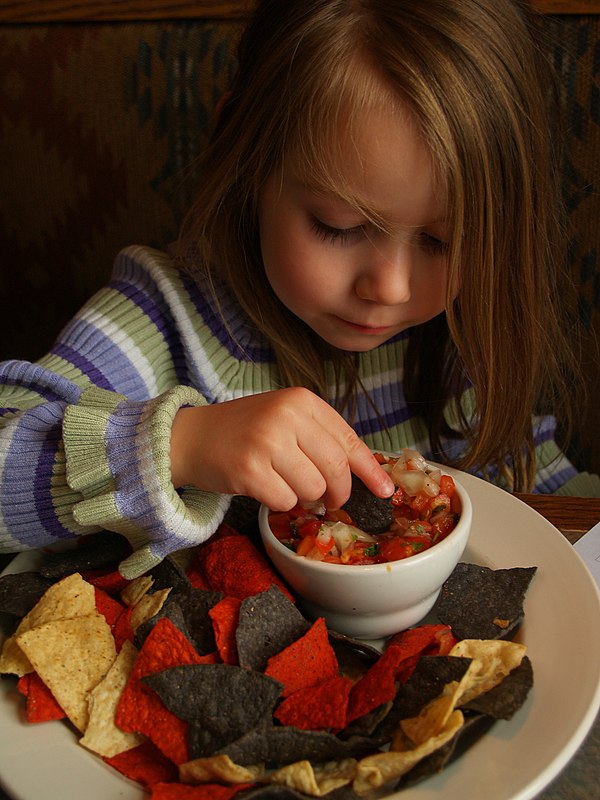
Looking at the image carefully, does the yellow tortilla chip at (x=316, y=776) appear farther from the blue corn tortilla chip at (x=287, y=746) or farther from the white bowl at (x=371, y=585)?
the white bowl at (x=371, y=585)

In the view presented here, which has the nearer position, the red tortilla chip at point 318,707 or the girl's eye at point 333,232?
the red tortilla chip at point 318,707

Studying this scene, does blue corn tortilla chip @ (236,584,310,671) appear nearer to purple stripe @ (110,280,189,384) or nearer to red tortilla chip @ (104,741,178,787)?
red tortilla chip @ (104,741,178,787)

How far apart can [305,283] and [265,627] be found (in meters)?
0.48

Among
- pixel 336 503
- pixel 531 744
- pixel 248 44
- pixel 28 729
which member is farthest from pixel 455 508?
pixel 248 44

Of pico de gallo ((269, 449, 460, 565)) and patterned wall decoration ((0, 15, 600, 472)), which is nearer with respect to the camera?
pico de gallo ((269, 449, 460, 565))

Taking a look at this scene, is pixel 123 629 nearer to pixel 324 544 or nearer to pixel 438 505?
pixel 324 544

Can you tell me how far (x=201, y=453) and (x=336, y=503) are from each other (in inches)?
6.2

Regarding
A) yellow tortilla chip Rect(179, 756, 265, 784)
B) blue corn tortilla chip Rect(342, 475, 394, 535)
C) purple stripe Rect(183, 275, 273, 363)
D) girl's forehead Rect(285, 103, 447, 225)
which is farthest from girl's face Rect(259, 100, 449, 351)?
yellow tortilla chip Rect(179, 756, 265, 784)

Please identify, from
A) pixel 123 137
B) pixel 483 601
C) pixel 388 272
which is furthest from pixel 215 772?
pixel 123 137

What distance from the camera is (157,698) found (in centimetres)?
72

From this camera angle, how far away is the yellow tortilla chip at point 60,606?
80cm

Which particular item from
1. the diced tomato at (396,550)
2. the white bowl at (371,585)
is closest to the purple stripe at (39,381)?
the white bowl at (371,585)

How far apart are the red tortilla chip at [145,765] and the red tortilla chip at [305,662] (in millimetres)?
114

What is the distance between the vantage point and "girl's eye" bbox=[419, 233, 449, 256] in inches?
40.8
